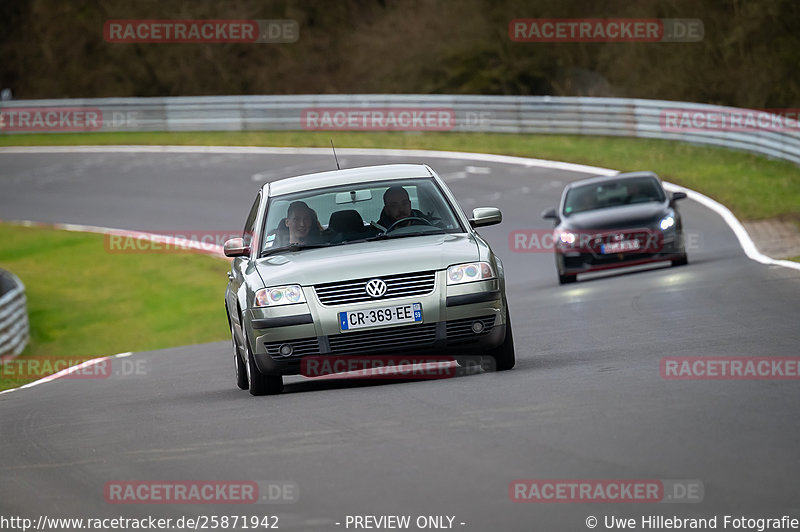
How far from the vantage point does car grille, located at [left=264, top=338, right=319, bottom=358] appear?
10.3 m

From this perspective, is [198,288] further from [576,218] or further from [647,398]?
[647,398]

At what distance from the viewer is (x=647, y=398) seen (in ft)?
28.5

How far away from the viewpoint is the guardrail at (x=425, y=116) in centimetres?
3647

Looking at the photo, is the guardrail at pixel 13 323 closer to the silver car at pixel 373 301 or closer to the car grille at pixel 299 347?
the silver car at pixel 373 301

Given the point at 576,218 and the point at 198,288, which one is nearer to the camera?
the point at 576,218

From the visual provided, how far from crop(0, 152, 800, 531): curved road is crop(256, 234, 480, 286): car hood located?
833 millimetres

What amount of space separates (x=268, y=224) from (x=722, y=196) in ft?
68.0

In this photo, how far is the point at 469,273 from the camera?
1032 centimetres

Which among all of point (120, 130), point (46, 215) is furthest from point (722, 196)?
point (120, 130)

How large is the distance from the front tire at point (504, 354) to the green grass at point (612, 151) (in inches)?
685

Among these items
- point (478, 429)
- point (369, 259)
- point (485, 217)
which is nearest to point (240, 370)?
point (369, 259)

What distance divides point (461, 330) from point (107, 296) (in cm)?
1983
